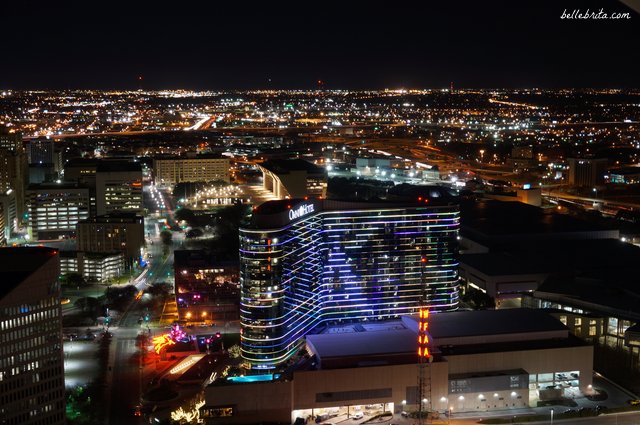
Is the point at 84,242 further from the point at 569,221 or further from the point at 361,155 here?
the point at 361,155

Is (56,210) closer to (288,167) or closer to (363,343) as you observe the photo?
(288,167)

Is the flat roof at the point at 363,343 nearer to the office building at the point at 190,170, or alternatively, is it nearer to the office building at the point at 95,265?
the office building at the point at 95,265

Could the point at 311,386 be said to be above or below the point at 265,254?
below

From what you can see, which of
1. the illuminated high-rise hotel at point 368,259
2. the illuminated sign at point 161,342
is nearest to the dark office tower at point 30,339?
the illuminated sign at point 161,342

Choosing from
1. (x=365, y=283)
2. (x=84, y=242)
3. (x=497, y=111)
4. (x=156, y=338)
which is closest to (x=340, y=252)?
(x=365, y=283)

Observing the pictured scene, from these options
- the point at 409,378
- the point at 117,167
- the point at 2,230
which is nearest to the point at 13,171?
the point at 117,167

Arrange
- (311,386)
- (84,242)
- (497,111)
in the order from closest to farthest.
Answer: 1. (311,386)
2. (84,242)
3. (497,111)

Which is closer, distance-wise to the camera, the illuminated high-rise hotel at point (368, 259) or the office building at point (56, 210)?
the illuminated high-rise hotel at point (368, 259)
